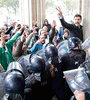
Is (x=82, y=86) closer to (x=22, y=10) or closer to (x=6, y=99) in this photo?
(x=6, y=99)

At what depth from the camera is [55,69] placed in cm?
319

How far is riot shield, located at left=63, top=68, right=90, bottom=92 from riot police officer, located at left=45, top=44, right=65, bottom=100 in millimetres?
974

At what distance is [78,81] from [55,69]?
1344 mm

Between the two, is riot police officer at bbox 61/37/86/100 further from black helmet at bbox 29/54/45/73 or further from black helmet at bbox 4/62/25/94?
black helmet at bbox 4/62/25/94

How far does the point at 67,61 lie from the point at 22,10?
835 centimetres

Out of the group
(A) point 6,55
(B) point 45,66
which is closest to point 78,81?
(B) point 45,66

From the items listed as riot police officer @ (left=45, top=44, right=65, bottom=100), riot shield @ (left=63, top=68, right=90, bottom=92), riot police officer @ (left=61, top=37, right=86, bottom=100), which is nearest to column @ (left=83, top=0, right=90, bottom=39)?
riot police officer @ (left=61, top=37, right=86, bottom=100)

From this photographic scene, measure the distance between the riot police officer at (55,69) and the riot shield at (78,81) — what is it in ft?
3.19

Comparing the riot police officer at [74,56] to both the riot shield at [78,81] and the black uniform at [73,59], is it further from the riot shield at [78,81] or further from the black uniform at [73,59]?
the riot shield at [78,81]

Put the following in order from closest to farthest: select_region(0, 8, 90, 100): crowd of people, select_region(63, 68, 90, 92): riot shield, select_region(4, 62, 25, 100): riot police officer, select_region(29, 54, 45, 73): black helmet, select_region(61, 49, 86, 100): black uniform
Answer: select_region(63, 68, 90, 92): riot shield, select_region(4, 62, 25, 100): riot police officer, select_region(0, 8, 90, 100): crowd of people, select_region(29, 54, 45, 73): black helmet, select_region(61, 49, 86, 100): black uniform

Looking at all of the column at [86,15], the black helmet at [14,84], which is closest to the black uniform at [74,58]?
the black helmet at [14,84]

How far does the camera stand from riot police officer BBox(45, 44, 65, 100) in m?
3.10

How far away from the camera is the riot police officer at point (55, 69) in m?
3.10

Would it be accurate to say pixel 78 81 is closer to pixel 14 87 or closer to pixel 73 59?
pixel 14 87
